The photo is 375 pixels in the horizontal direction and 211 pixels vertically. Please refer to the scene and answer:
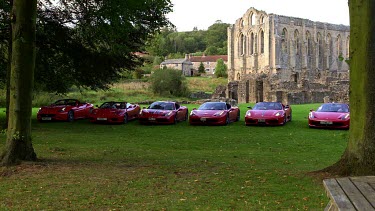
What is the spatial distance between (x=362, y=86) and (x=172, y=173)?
4213 millimetres

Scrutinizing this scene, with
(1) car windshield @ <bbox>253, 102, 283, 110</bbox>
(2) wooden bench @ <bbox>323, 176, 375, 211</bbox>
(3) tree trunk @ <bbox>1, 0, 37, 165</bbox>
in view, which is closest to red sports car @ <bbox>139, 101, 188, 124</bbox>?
(1) car windshield @ <bbox>253, 102, 283, 110</bbox>

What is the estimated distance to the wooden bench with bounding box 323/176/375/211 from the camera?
4.14 m

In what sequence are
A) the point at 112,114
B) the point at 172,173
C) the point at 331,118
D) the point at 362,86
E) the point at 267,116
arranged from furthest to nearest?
the point at 112,114, the point at 267,116, the point at 331,118, the point at 172,173, the point at 362,86

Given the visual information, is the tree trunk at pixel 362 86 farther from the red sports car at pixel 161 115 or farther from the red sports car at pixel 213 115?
the red sports car at pixel 161 115

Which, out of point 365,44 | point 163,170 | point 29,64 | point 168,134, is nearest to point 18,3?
point 29,64

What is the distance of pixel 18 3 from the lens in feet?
33.6

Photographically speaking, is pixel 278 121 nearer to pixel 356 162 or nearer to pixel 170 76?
pixel 356 162

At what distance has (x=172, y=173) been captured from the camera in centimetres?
949

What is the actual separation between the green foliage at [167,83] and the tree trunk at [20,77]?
1905 inches

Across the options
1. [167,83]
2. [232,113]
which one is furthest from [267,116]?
[167,83]

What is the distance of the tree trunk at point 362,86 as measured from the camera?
8250 mm

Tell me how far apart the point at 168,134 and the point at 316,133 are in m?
6.22

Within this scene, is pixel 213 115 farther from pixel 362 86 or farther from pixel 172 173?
pixel 362 86

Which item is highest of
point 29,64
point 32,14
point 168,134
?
point 32,14
